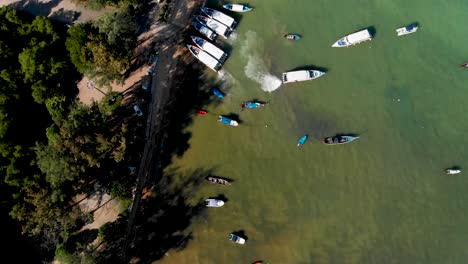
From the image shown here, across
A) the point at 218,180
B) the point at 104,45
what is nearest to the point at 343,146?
the point at 218,180

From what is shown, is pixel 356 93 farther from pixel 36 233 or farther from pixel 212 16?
pixel 36 233

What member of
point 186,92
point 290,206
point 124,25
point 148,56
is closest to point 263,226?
point 290,206

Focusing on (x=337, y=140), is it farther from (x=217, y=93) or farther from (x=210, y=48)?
(x=210, y=48)

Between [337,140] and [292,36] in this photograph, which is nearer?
[337,140]

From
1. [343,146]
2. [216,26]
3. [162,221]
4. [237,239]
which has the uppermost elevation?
[216,26]

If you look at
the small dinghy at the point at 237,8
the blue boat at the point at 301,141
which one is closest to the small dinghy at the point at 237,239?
the blue boat at the point at 301,141

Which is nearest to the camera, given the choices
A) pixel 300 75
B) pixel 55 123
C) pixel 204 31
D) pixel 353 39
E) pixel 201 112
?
pixel 55 123

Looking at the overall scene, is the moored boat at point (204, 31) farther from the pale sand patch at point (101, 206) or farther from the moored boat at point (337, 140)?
the pale sand patch at point (101, 206)
